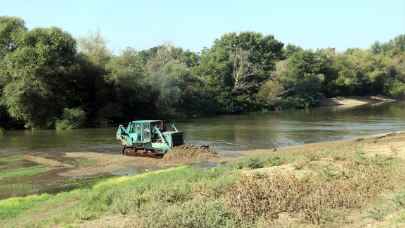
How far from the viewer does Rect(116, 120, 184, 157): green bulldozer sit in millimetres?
33062

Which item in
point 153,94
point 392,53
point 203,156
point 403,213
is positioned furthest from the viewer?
point 392,53

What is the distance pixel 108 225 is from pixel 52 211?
14.3 feet

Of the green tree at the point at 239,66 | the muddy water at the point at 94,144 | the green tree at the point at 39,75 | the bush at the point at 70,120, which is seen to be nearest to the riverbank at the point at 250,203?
the muddy water at the point at 94,144

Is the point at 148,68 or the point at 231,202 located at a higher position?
the point at 148,68

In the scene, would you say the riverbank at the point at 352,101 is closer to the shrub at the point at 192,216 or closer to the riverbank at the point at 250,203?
the riverbank at the point at 250,203

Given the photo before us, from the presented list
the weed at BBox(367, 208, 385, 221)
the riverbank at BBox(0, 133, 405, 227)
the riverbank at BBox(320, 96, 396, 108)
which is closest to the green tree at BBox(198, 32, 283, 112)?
the riverbank at BBox(320, 96, 396, 108)

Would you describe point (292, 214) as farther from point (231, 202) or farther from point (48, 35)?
point (48, 35)

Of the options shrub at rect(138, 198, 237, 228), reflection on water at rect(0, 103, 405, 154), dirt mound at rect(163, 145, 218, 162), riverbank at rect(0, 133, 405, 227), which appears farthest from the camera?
reflection on water at rect(0, 103, 405, 154)

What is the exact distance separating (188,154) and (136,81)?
119 ft

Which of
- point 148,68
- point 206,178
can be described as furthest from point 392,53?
point 206,178

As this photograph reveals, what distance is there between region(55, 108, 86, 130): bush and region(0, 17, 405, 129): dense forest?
0.10m

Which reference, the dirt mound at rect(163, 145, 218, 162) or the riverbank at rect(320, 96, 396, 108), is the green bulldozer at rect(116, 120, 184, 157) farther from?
the riverbank at rect(320, 96, 396, 108)

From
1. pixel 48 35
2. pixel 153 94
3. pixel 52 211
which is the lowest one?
pixel 52 211

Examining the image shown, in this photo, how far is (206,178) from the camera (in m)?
18.4
